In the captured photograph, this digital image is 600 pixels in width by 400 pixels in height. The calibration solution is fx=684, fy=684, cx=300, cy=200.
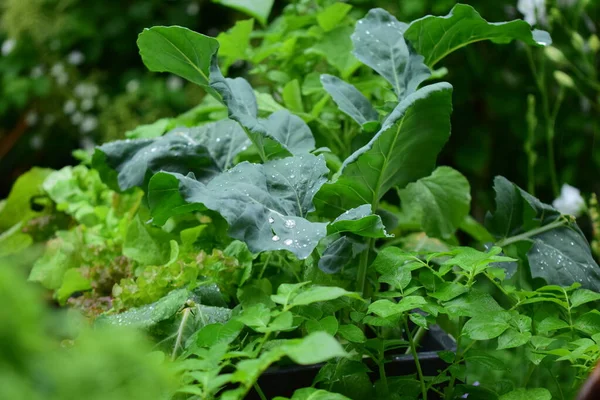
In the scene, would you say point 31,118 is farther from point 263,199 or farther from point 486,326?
point 486,326

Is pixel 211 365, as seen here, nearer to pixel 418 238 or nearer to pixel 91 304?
pixel 91 304

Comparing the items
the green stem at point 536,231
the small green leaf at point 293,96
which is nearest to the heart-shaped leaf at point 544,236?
the green stem at point 536,231

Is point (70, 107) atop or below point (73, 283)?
below

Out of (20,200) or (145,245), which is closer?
A: (145,245)

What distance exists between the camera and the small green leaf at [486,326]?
0.72m

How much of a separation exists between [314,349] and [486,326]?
0.98 ft

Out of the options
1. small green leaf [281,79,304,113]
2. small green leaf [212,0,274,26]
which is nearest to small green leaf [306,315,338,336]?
small green leaf [281,79,304,113]

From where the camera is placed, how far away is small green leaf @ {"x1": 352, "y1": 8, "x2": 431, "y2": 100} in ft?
3.21

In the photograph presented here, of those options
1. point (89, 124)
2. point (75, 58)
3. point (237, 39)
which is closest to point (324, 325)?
A: point (237, 39)

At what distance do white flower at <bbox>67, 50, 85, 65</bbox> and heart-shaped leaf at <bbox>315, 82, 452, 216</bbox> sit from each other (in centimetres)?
263

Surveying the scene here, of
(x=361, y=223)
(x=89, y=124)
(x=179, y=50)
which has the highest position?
(x=179, y=50)

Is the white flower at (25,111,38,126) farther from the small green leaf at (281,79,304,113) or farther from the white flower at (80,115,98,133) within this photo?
the small green leaf at (281,79,304,113)

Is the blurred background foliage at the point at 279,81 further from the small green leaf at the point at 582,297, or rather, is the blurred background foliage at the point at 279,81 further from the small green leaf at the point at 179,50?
the small green leaf at the point at 582,297

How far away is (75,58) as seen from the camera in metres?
3.25
